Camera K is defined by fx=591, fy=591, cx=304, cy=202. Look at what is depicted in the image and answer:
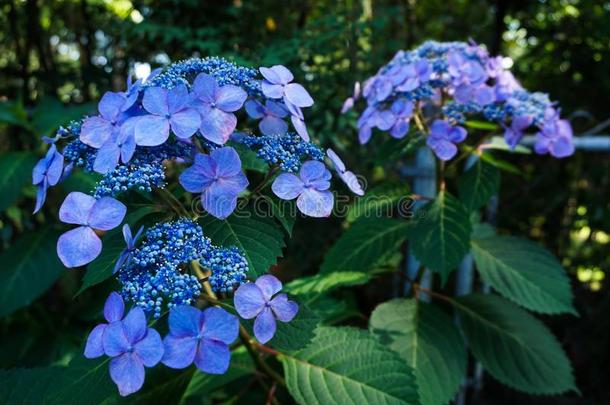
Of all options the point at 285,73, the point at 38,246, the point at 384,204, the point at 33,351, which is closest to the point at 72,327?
the point at 33,351

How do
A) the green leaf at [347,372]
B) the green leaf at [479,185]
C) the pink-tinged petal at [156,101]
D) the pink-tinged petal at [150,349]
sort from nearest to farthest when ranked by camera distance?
the pink-tinged petal at [150,349]
the pink-tinged petal at [156,101]
the green leaf at [347,372]
the green leaf at [479,185]

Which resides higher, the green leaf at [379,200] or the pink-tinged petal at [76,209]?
the pink-tinged petal at [76,209]

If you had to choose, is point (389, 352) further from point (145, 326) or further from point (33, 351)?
Answer: point (33, 351)

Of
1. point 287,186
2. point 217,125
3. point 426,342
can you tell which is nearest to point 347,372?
point 426,342

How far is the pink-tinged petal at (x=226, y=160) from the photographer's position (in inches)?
31.4

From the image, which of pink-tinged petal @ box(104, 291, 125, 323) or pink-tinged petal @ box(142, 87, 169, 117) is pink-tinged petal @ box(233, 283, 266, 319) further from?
pink-tinged petal @ box(142, 87, 169, 117)

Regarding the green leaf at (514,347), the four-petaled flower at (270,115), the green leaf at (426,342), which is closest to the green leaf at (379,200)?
the green leaf at (426,342)

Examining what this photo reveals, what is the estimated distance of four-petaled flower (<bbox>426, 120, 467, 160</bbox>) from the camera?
1.36 m

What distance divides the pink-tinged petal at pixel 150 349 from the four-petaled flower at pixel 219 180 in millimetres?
182

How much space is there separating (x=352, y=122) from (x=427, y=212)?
0.64 meters

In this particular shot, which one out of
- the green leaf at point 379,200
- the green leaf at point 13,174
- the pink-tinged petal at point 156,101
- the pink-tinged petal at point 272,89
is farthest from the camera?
the green leaf at point 13,174

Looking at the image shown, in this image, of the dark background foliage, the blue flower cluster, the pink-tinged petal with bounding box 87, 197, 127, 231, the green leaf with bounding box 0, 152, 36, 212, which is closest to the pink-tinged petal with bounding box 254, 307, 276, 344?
the pink-tinged petal with bounding box 87, 197, 127, 231

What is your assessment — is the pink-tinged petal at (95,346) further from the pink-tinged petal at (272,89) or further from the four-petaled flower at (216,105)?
the pink-tinged petal at (272,89)

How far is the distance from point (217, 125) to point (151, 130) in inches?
3.6
